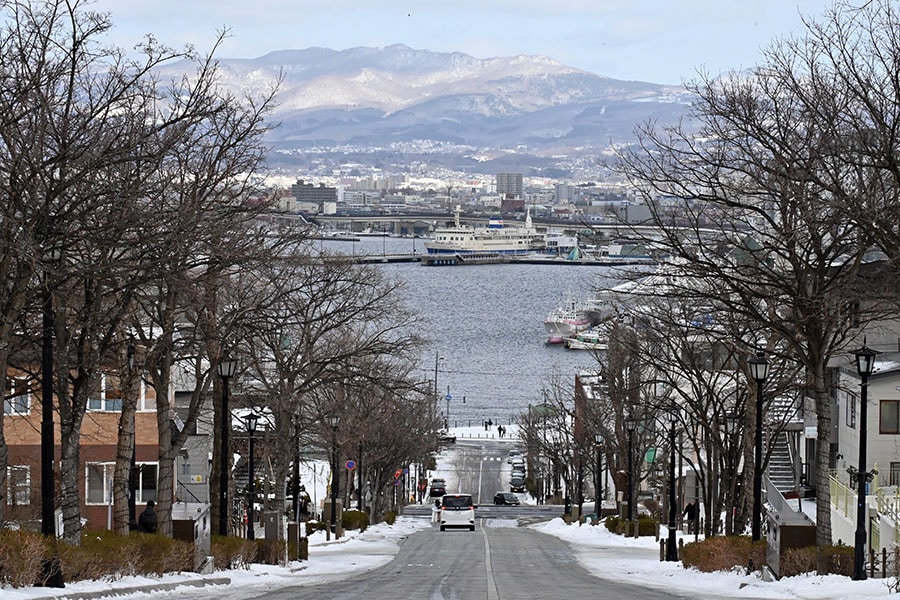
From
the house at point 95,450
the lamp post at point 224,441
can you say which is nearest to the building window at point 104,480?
the house at point 95,450

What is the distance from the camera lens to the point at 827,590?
19.1 m

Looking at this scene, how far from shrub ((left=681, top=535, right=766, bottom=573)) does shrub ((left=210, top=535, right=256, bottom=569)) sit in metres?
9.47

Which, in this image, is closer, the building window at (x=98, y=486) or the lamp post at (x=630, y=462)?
the building window at (x=98, y=486)

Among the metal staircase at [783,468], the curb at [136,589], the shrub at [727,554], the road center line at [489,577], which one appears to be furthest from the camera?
the metal staircase at [783,468]

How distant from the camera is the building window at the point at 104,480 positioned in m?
41.4

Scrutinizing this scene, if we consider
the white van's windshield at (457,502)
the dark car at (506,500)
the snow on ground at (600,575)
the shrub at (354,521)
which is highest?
the snow on ground at (600,575)

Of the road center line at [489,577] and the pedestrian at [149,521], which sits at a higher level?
the pedestrian at [149,521]

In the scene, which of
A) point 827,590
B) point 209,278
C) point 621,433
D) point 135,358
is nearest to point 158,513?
point 135,358

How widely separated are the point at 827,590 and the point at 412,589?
6367mm

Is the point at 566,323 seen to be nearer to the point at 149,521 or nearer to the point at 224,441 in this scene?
the point at 224,441

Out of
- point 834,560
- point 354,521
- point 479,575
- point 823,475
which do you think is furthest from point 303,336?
point 354,521

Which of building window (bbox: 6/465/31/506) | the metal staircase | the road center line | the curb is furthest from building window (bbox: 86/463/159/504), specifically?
the metal staircase

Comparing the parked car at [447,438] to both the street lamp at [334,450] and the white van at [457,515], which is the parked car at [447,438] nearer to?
the white van at [457,515]

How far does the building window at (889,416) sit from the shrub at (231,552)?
22.5 meters
